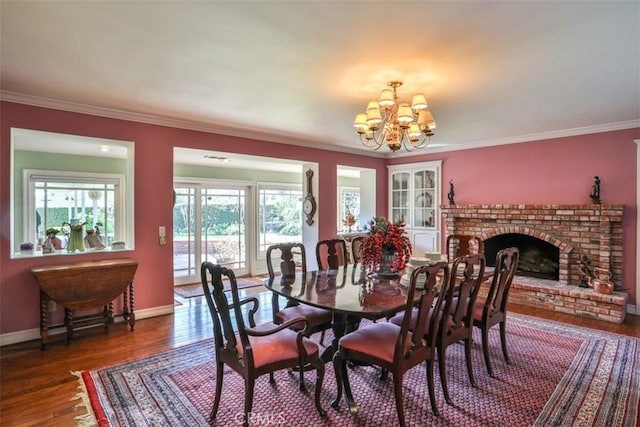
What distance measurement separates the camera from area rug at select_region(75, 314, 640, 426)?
7.00 ft

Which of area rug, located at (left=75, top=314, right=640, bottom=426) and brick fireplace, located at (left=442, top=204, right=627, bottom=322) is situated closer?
area rug, located at (left=75, top=314, right=640, bottom=426)

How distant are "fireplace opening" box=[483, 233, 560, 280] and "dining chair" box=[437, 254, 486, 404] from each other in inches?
125

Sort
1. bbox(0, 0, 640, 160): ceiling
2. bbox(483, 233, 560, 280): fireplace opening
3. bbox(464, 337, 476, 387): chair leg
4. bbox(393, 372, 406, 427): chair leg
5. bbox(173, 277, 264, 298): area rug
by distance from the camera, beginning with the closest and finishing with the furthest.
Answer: bbox(0, 0, 640, 160): ceiling
bbox(393, 372, 406, 427): chair leg
bbox(464, 337, 476, 387): chair leg
bbox(483, 233, 560, 280): fireplace opening
bbox(173, 277, 264, 298): area rug

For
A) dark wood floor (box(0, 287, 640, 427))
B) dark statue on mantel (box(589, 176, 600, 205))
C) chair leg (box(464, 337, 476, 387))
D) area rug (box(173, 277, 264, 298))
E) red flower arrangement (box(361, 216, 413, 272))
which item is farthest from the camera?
area rug (box(173, 277, 264, 298))

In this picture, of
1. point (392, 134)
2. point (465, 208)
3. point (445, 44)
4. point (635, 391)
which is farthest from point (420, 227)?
point (445, 44)

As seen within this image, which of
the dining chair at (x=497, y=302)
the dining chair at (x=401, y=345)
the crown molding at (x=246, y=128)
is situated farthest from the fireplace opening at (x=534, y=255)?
the dining chair at (x=401, y=345)

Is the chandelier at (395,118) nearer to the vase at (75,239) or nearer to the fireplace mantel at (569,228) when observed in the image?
the fireplace mantel at (569,228)

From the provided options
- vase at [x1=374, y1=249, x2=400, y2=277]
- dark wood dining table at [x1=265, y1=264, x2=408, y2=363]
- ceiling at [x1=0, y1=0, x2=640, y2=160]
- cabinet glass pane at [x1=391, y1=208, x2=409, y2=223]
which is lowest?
dark wood dining table at [x1=265, y1=264, x2=408, y2=363]

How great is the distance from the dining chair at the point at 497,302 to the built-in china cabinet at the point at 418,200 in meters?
3.26

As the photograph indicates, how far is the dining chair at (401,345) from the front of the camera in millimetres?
1982

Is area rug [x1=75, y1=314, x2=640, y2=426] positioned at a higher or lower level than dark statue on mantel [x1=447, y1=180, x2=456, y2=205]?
lower

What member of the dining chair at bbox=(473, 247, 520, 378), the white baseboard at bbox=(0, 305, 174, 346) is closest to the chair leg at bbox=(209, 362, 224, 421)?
the dining chair at bbox=(473, 247, 520, 378)

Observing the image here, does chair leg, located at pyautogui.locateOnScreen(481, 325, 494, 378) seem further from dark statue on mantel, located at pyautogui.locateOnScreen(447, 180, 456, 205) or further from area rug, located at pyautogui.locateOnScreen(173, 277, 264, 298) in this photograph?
area rug, located at pyautogui.locateOnScreen(173, 277, 264, 298)

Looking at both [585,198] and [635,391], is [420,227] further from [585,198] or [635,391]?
[635,391]
